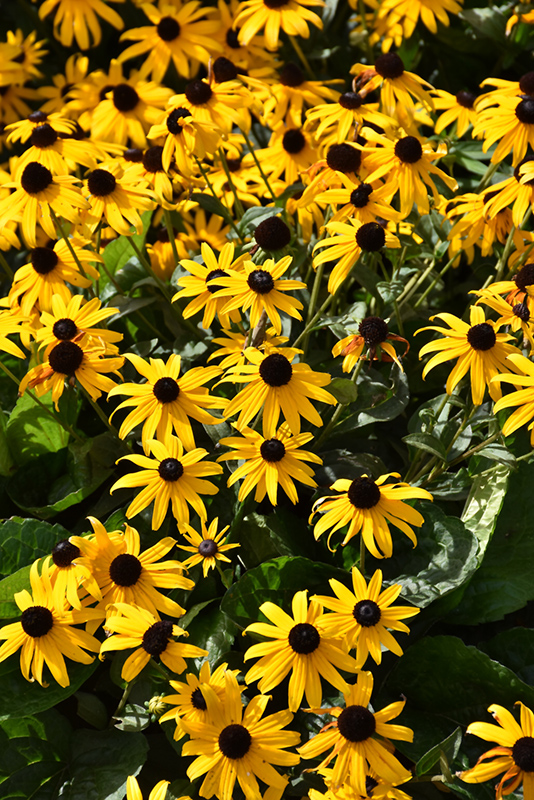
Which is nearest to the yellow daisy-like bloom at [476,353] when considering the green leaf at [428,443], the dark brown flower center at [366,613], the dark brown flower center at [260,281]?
the green leaf at [428,443]

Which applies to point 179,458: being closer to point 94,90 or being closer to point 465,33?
point 94,90

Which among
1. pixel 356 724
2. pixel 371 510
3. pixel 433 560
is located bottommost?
pixel 433 560

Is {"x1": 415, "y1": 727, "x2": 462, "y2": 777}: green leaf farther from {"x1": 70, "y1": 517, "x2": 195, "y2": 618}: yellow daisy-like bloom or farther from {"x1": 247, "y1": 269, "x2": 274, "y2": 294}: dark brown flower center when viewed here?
{"x1": 247, "y1": 269, "x2": 274, "y2": 294}: dark brown flower center

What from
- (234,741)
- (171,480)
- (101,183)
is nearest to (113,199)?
(101,183)

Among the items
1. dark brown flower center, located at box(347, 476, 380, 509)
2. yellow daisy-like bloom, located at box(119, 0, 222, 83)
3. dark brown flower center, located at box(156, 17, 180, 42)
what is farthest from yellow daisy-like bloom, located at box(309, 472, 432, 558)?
dark brown flower center, located at box(156, 17, 180, 42)

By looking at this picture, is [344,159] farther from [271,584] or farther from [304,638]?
[304,638]

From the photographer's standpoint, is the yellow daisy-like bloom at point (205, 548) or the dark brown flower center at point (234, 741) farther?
the yellow daisy-like bloom at point (205, 548)

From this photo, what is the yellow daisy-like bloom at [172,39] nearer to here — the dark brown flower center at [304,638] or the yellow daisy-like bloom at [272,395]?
the yellow daisy-like bloom at [272,395]
